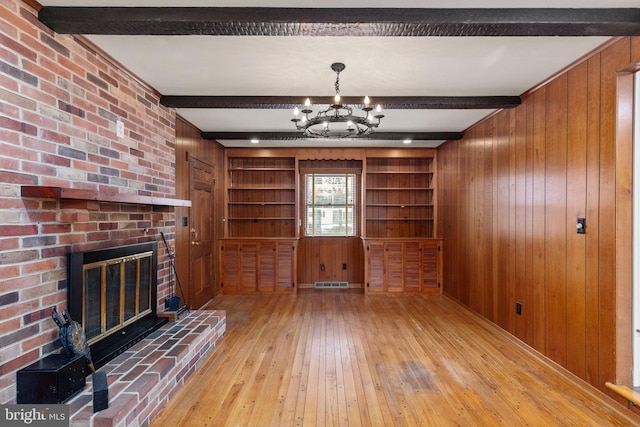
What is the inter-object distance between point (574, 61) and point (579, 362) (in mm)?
2410

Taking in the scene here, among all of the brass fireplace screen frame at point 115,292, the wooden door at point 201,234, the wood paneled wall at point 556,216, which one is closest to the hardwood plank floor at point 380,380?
the wood paneled wall at point 556,216

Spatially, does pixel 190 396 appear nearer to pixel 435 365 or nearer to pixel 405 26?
pixel 435 365

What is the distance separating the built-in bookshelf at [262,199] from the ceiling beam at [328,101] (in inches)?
101

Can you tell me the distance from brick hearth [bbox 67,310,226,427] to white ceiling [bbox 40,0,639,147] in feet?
7.71

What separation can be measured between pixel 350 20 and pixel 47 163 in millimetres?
2069

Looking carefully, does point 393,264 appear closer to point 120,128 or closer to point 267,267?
point 267,267

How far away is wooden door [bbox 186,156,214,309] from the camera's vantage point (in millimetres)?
4211

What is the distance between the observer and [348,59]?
8.37ft

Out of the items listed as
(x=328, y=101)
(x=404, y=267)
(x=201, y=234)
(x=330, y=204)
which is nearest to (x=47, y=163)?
(x=328, y=101)

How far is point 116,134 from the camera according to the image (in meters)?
2.65

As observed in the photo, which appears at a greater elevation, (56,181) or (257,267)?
(56,181)

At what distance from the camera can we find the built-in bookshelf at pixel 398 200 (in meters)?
5.98

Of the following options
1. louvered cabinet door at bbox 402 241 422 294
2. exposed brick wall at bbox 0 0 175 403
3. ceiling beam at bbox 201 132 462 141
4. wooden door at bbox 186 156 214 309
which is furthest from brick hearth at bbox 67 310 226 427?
louvered cabinet door at bbox 402 241 422 294

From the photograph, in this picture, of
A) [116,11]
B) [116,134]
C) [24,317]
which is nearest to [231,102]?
[116,134]
